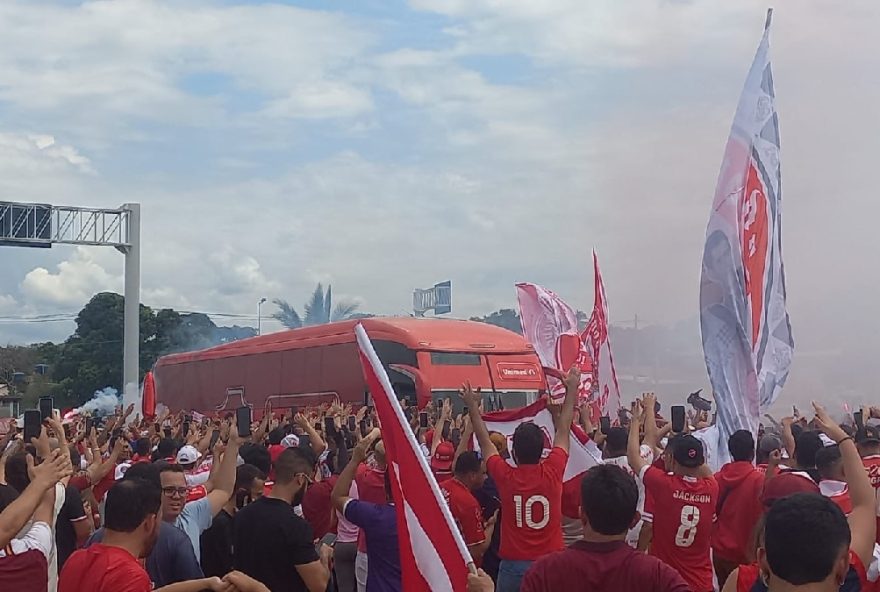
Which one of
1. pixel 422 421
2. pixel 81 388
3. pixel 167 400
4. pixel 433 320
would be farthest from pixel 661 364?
pixel 81 388

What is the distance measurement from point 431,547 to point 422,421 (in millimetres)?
9004

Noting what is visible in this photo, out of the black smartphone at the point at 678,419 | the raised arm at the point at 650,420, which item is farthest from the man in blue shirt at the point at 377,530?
the black smartphone at the point at 678,419

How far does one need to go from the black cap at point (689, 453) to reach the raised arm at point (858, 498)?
188 centimetres

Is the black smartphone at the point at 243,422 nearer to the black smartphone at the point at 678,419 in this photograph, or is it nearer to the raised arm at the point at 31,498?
the raised arm at the point at 31,498

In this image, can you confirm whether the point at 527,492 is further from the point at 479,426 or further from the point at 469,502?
the point at 469,502

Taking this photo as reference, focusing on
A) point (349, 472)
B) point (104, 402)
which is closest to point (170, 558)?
point (349, 472)

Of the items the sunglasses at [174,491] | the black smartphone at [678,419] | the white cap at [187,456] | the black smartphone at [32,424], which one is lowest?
the sunglasses at [174,491]

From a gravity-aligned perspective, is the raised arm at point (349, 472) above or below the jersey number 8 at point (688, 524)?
above

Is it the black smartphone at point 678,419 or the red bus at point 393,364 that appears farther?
the red bus at point 393,364

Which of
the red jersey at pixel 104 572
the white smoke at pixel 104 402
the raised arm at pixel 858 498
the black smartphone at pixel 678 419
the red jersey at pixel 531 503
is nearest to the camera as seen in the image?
the raised arm at pixel 858 498

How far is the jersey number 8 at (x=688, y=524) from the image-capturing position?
617 centimetres

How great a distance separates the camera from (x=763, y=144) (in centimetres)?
915

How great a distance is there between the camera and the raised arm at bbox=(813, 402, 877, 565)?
3352 mm

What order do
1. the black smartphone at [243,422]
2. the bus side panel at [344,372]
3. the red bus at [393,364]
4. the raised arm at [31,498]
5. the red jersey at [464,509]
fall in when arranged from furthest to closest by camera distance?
the bus side panel at [344,372] → the red bus at [393,364] → the red jersey at [464,509] → the black smartphone at [243,422] → the raised arm at [31,498]
